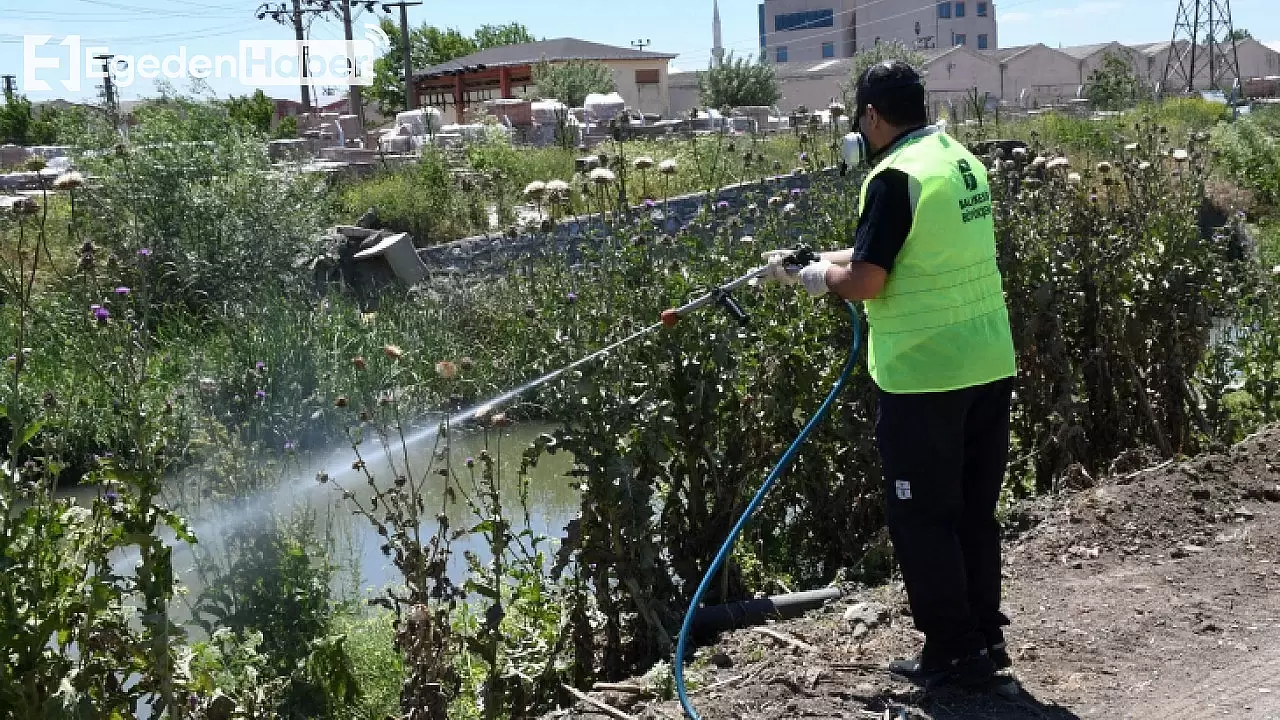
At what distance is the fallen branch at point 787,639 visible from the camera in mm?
4258

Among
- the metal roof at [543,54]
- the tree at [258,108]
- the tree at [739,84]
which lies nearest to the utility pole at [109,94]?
the tree at [258,108]

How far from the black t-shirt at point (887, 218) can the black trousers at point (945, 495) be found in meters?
0.42

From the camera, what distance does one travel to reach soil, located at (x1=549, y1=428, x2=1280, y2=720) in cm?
381


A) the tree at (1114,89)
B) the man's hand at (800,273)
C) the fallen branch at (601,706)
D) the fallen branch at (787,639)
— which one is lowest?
the fallen branch at (601,706)

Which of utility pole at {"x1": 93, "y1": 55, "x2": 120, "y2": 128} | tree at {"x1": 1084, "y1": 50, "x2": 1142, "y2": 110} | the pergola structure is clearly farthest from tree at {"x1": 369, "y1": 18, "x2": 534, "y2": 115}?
utility pole at {"x1": 93, "y1": 55, "x2": 120, "y2": 128}

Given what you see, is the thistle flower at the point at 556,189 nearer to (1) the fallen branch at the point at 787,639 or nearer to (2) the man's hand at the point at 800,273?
(2) the man's hand at the point at 800,273

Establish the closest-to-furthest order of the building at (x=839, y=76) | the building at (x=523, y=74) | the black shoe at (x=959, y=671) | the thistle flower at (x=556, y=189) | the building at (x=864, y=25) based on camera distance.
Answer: the black shoe at (x=959, y=671) → the thistle flower at (x=556, y=189) → the building at (x=523, y=74) → the building at (x=839, y=76) → the building at (x=864, y=25)

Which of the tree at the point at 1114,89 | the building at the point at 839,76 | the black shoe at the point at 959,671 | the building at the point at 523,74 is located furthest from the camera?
the building at the point at 839,76

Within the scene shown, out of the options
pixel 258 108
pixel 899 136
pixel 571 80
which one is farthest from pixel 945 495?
pixel 258 108

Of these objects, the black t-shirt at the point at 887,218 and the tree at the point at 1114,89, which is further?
the tree at the point at 1114,89

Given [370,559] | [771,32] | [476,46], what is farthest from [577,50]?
[370,559]

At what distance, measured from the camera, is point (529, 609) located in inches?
179

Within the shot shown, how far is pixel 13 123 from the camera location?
49.8 metres

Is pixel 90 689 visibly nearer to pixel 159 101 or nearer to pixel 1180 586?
pixel 1180 586
